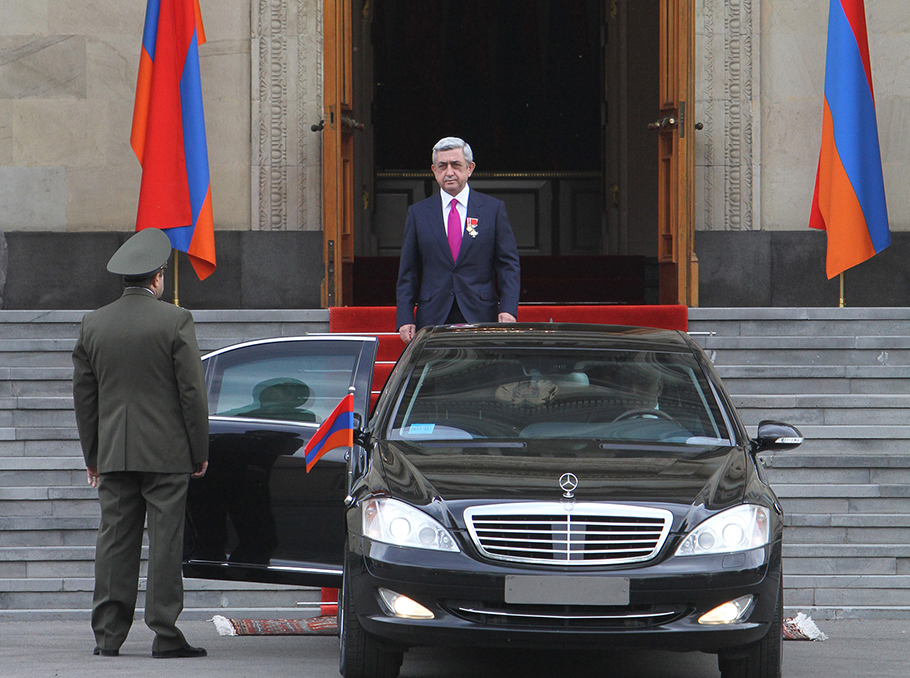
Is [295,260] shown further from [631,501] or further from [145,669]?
[631,501]

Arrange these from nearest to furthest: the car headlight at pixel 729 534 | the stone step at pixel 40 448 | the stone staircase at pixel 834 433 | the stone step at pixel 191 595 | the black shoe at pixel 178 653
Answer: the car headlight at pixel 729 534 → the black shoe at pixel 178 653 → the stone step at pixel 191 595 → the stone staircase at pixel 834 433 → the stone step at pixel 40 448

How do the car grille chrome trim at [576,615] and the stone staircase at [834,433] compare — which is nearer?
the car grille chrome trim at [576,615]

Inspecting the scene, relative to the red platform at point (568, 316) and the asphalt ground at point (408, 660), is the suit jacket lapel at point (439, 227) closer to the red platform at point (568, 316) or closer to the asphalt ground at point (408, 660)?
the asphalt ground at point (408, 660)

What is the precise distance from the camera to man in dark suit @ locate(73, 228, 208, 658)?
579cm

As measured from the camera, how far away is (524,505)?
15.4 feet

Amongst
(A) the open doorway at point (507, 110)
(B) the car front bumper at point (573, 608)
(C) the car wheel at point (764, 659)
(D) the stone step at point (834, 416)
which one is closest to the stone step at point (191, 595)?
(D) the stone step at point (834, 416)

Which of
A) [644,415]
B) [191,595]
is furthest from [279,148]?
[644,415]

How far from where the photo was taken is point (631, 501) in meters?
4.74

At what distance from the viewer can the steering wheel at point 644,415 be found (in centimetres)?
552

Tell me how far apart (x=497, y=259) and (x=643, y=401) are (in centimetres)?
237

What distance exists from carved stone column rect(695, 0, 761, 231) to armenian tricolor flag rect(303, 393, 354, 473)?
756cm

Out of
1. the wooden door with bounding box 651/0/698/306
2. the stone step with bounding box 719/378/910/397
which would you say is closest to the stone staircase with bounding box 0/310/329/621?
the stone step with bounding box 719/378/910/397

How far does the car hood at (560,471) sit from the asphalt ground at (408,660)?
3.23 feet

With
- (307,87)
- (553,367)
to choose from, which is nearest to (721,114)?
(307,87)
